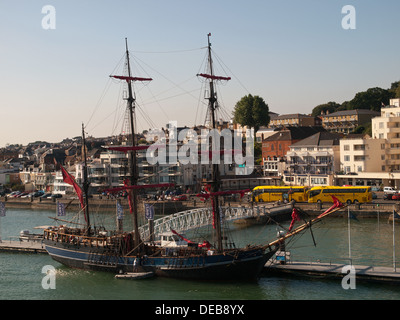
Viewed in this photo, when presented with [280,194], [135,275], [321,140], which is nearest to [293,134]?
[321,140]

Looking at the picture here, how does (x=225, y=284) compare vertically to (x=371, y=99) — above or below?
below

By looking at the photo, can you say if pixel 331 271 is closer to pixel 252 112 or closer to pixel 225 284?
pixel 225 284

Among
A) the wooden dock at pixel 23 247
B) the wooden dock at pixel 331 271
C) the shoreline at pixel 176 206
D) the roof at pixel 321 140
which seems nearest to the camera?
the wooden dock at pixel 331 271

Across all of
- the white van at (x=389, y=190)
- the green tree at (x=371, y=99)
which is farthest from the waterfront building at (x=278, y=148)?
the green tree at (x=371, y=99)

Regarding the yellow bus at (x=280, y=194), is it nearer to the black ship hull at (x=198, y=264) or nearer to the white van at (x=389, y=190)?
the white van at (x=389, y=190)

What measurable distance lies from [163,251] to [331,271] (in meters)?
9.37

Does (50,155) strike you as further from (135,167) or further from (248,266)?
(248,266)

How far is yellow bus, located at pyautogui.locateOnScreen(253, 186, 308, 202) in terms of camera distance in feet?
198

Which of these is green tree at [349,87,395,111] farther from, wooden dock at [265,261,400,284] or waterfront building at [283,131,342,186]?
wooden dock at [265,261,400,284]

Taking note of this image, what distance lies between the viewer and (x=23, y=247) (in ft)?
136

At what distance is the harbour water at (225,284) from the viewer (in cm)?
2767

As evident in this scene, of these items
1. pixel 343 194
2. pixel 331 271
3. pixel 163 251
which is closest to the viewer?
pixel 331 271

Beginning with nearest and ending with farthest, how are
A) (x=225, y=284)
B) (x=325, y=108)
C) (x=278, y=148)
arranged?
(x=225, y=284)
(x=278, y=148)
(x=325, y=108)

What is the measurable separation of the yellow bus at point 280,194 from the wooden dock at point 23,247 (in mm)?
26846
